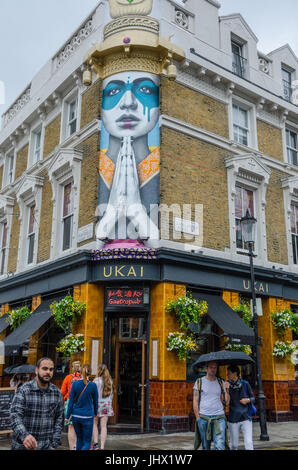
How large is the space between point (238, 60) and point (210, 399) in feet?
47.1

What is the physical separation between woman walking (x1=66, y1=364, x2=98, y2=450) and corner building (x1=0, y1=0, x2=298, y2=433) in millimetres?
5010

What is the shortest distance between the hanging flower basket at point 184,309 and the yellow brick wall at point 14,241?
8605mm

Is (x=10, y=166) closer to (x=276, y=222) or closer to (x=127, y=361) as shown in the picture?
(x=127, y=361)

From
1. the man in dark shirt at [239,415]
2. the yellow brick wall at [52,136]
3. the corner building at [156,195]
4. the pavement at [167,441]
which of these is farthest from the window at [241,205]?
the man in dark shirt at [239,415]

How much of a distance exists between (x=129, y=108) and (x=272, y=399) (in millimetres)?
10409

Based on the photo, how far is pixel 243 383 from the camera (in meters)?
7.91

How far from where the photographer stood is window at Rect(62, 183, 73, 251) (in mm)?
15471

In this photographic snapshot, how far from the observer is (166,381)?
1215 cm

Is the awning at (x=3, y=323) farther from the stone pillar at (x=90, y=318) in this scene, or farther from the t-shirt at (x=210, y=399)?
the t-shirt at (x=210, y=399)

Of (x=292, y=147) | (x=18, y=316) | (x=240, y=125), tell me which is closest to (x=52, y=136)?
(x=18, y=316)

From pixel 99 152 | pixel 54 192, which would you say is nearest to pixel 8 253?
pixel 54 192

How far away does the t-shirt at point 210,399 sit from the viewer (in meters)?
6.95

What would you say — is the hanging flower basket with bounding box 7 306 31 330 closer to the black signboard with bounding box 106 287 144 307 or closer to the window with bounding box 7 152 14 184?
the black signboard with bounding box 106 287 144 307

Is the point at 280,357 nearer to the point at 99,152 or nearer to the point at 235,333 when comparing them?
the point at 235,333
